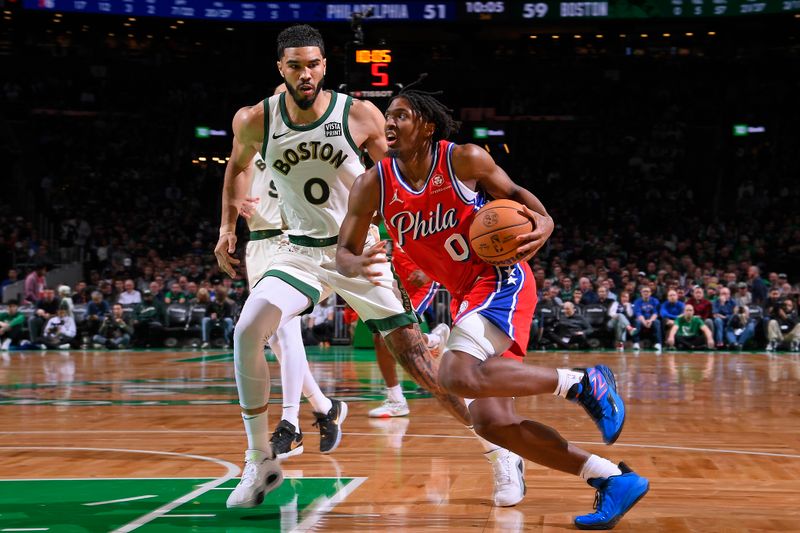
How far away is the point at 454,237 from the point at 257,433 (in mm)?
1295

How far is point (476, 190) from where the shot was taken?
4383 mm

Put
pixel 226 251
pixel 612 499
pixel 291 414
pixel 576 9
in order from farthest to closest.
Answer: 1. pixel 576 9
2. pixel 291 414
3. pixel 226 251
4. pixel 612 499

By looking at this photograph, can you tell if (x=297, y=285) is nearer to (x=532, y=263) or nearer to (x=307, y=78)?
(x=307, y=78)

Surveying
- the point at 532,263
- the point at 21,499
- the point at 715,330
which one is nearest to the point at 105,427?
the point at 21,499

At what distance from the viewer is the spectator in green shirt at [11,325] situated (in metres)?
18.1

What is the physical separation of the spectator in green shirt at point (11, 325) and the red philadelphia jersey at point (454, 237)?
1547cm

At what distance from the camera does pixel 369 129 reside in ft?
17.3

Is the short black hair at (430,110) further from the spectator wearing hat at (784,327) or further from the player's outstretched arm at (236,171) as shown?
the spectator wearing hat at (784,327)

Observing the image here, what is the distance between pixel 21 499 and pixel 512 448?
2.24 meters

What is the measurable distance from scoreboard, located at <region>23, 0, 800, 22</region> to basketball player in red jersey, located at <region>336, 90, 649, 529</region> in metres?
19.0

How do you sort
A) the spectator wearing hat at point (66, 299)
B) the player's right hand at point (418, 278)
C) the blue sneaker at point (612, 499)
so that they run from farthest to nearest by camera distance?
1. the spectator wearing hat at point (66, 299)
2. the player's right hand at point (418, 278)
3. the blue sneaker at point (612, 499)

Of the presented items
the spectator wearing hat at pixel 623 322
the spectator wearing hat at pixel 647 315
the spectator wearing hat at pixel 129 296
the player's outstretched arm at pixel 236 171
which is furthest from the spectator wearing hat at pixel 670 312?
the player's outstretched arm at pixel 236 171

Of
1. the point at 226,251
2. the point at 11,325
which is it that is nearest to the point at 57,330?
the point at 11,325

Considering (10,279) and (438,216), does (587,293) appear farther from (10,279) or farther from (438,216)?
(438,216)
